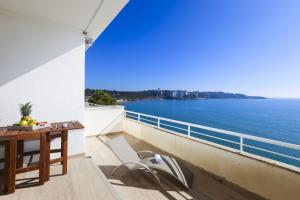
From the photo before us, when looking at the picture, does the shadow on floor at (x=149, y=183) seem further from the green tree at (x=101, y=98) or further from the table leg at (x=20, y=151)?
the green tree at (x=101, y=98)

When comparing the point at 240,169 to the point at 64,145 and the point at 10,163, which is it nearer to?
the point at 64,145

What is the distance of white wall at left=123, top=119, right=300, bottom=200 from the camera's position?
232cm

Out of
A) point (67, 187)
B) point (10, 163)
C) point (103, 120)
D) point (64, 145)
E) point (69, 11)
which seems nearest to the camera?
point (10, 163)

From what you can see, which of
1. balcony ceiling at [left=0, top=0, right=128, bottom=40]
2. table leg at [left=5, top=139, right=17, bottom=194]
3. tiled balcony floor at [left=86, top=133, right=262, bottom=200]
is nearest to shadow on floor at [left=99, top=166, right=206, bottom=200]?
tiled balcony floor at [left=86, top=133, right=262, bottom=200]

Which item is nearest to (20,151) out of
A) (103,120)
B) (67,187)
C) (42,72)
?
(67,187)

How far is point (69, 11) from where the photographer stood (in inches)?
114

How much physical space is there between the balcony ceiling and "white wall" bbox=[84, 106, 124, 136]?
337 cm

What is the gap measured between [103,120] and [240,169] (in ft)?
15.8

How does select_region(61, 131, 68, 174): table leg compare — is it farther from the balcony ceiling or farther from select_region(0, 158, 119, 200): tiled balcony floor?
the balcony ceiling

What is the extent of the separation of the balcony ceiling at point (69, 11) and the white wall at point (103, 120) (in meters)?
3.37

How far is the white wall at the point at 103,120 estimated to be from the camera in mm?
6180

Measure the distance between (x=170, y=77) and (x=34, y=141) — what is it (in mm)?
29411

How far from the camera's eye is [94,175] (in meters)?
2.85

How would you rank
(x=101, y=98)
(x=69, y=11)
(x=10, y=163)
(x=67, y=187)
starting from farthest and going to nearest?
(x=101, y=98), (x=69, y=11), (x=67, y=187), (x=10, y=163)
